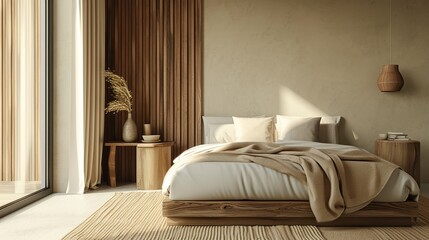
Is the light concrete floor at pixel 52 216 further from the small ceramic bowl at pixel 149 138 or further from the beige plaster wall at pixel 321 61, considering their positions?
the beige plaster wall at pixel 321 61

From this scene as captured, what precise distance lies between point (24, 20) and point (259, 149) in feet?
8.46

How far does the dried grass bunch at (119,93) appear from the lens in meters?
5.52

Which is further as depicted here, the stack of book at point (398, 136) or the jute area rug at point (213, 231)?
the stack of book at point (398, 136)

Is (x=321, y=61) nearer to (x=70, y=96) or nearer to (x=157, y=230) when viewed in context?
(x=70, y=96)

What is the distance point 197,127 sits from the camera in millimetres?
5816

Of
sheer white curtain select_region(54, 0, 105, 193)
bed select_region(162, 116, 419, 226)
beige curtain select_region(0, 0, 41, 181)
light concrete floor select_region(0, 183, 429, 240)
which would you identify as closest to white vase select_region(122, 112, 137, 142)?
sheer white curtain select_region(54, 0, 105, 193)

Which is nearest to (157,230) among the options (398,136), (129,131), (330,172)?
(330,172)

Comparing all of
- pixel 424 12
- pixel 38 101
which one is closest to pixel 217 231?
pixel 38 101

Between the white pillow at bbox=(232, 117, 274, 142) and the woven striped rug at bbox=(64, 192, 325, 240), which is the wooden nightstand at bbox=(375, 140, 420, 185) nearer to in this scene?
the white pillow at bbox=(232, 117, 274, 142)

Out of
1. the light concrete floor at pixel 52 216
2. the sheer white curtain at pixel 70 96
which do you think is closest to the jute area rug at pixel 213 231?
the light concrete floor at pixel 52 216

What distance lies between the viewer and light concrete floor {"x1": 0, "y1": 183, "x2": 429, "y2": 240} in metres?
3.19

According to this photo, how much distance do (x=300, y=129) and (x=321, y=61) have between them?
1152 millimetres

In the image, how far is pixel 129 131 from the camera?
541cm

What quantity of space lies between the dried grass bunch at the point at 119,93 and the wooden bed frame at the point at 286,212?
249 cm
